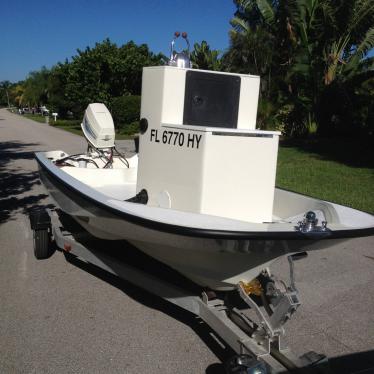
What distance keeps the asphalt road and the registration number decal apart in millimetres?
1436

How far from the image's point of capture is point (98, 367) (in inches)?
124

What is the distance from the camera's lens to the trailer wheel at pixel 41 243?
504 cm

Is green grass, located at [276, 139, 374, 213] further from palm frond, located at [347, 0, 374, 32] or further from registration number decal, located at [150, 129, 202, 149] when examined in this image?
registration number decal, located at [150, 129, 202, 149]

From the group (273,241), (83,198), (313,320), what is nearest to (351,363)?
(313,320)

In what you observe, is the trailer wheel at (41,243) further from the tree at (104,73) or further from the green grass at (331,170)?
the tree at (104,73)

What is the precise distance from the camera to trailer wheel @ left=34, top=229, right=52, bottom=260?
16.5 ft

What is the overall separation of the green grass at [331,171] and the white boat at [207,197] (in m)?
4.48

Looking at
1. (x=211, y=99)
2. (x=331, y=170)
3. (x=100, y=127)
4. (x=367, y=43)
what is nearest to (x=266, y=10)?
(x=367, y=43)

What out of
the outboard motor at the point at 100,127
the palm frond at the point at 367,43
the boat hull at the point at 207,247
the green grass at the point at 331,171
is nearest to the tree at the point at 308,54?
the palm frond at the point at 367,43

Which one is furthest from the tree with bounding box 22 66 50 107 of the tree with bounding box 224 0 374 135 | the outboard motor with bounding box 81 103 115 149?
the outboard motor with bounding box 81 103 115 149

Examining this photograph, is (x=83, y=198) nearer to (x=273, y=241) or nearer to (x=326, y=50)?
(x=273, y=241)

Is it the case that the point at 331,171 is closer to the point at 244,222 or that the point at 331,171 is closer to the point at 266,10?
the point at 244,222

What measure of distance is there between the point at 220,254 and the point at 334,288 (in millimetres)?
2060

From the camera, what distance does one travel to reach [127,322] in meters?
3.77
